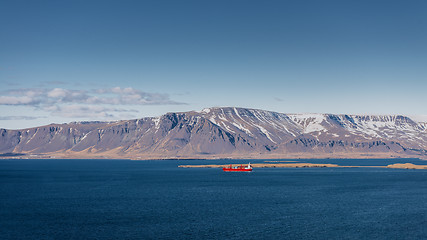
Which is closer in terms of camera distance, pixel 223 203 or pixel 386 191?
pixel 223 203

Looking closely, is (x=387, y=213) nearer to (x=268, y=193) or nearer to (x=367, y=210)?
(x=367, y=210)

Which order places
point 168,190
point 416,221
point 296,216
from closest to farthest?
point 416,221 → point 296,216 → point 168,190

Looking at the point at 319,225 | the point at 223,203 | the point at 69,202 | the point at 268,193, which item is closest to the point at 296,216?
the point at 319,225

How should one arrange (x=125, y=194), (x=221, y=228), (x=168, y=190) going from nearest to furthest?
1. (x=221, y=228)
2. (x=125, y=194)
3. (x=168, y=190)

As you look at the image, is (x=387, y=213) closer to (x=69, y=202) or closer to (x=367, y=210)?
(x=367, y=210)

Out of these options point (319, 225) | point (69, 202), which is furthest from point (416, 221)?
point (69, 202)

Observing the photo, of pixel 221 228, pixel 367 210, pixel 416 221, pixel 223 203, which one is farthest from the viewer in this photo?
pixel 223 203

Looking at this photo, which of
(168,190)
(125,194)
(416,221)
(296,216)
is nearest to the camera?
(416,221)

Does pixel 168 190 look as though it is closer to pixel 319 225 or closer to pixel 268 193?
pixel 268 193

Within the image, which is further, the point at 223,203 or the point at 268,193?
the point at 268,193
